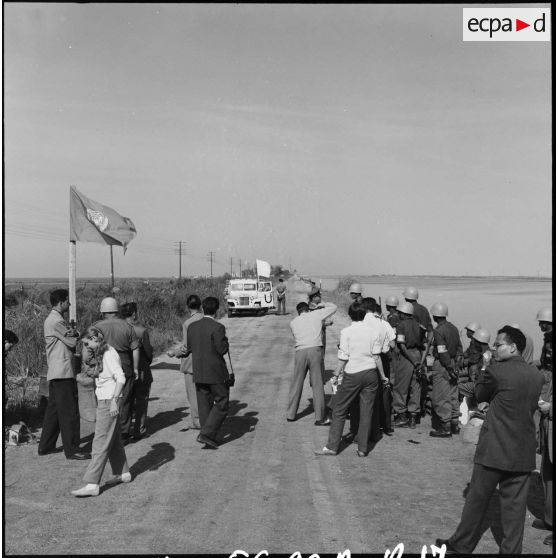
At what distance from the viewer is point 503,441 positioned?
4.56 m

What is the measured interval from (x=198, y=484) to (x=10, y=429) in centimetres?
315

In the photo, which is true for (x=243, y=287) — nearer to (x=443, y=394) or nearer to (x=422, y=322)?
(x=422, y=322)

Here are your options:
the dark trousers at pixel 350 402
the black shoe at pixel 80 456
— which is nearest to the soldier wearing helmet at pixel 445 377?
the dark trousers at pixel 350 402

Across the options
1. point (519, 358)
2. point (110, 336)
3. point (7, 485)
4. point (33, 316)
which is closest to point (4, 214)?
point (110, 336)

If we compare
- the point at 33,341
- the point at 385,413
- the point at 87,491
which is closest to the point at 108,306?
the point at 87,491

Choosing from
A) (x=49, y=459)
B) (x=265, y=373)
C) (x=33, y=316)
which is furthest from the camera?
(x=33, y=316)

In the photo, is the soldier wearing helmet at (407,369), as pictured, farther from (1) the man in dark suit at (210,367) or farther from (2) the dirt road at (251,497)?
(1) the man in dark suit at (210,367)

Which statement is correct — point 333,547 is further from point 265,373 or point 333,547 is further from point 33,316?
point 33,316

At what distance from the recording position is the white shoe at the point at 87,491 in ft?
19.5

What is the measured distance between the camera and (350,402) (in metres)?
7.48

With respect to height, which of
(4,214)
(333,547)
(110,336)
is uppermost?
(4,214)

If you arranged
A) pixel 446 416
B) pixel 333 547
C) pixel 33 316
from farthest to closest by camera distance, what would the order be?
pixel 33 316 → pixel 446 416 → pixel 333 547

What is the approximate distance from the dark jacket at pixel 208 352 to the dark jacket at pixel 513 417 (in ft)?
12.7

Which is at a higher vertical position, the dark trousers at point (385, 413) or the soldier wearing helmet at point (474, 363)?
the soldier wearing helmet at point (474, 363)
